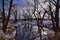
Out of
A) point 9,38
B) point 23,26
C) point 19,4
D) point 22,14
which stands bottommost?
point 9,38

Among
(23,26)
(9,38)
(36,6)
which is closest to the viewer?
(9,38)

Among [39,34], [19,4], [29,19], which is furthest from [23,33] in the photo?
[19,4]

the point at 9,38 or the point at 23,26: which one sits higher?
the point at 23,26

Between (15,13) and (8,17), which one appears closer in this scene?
(8,17)

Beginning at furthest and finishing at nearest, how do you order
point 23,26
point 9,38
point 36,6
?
point 36,6 < point 23,26 < point 9,38

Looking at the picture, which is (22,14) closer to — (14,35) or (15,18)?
(15,18)

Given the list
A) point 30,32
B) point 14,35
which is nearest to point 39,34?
point 30,32

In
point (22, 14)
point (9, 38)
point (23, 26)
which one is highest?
point (22, 14)

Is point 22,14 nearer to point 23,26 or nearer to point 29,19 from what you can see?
point 29,19

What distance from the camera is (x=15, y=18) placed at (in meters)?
2.94

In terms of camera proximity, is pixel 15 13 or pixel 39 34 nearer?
pixel 39 34

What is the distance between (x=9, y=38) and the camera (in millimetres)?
2449

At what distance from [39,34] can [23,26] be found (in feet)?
1.02

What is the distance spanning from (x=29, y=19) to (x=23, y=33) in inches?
20.0
